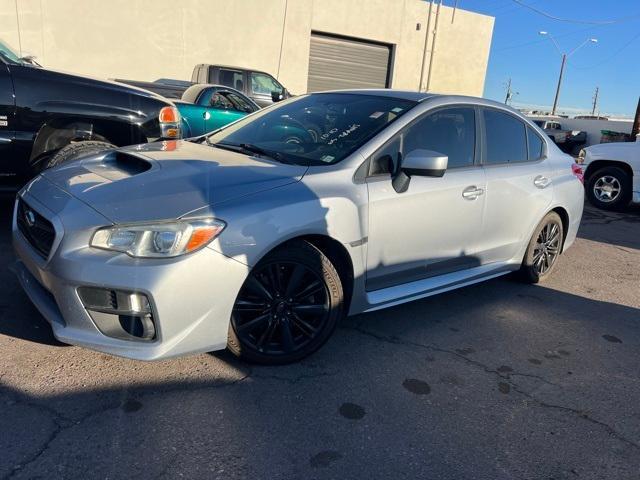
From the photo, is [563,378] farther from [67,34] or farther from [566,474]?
[67,34]

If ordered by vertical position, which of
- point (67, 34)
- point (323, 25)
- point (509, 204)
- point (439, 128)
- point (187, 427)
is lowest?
point (187, 427)

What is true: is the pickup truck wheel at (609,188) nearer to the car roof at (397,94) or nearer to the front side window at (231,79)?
the car roof at (397,94)

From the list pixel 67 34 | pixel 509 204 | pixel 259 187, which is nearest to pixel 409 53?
pixel 67 34

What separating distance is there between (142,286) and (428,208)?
1.95 metres

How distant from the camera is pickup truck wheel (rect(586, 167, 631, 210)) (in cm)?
956

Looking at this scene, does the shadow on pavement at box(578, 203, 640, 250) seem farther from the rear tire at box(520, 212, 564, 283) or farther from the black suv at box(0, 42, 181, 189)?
the black suv at box(0, 42, 181, 189)

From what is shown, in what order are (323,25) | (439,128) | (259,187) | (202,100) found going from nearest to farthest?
(259,187)
(439,128)
(202,100)
(323,25)

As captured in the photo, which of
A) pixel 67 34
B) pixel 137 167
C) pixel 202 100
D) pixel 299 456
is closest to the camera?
pixel 299 456

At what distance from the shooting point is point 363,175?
3.31 meters

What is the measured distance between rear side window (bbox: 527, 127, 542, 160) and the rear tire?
21.3 inches

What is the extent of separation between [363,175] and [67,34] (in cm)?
1581

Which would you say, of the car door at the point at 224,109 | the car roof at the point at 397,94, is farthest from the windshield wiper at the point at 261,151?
the car door at the point at 224,109

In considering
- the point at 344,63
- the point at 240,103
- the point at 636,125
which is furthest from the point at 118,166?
the point at 636,125

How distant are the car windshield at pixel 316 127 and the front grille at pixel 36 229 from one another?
1355 millimetres
